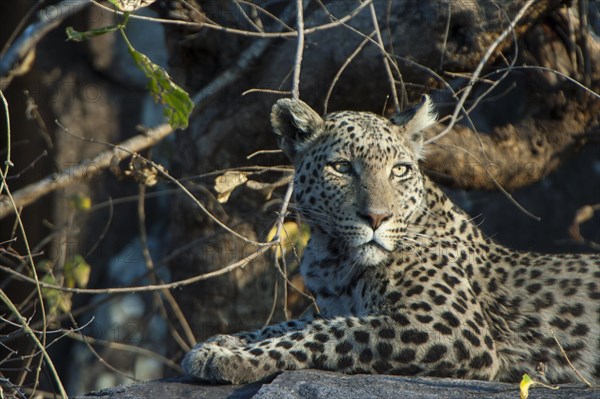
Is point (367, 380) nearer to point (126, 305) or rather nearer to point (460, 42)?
point (460, 42)

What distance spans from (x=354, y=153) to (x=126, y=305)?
27.6 ft

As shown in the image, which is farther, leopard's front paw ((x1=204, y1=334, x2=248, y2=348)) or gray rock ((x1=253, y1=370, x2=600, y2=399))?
leopard's front paw ((x1=204, y1=334, x2=248, y2=348))

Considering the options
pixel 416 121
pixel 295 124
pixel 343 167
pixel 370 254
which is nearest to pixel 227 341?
pixel 370 254

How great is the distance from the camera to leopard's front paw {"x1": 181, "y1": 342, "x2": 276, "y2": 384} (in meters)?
5.34

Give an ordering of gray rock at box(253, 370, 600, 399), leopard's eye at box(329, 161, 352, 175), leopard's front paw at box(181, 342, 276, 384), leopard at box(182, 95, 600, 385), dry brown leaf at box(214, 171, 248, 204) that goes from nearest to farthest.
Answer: gray rock at box(253, 370, 600, 399), leopard's front paw at box(181, 342, 276, 384), leopard at box(182, 95, 600, 385), leopard's eye at box(329, 161, 352, 175), dry brown leaf at box(214, 171, 248, 204)

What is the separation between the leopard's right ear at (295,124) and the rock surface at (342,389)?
167 cm

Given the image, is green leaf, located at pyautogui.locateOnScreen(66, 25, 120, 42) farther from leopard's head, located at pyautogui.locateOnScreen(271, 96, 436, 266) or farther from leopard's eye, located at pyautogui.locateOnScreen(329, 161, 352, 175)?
leopard's eye, located at pyautogui.locateOnScreen(329, 161, 352, 175)

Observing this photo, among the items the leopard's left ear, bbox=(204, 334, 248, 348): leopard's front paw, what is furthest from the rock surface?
the leopard's left ear

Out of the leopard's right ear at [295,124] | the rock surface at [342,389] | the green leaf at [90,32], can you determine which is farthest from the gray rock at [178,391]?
the green leaf at [90,32]

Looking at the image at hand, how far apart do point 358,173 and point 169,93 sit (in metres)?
1.21

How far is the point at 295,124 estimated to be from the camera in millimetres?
6367

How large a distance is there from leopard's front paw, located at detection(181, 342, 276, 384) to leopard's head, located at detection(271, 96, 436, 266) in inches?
35.1

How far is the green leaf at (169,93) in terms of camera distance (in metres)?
5.74

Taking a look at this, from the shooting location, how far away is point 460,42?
7.98m
